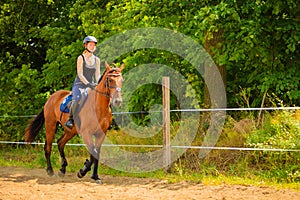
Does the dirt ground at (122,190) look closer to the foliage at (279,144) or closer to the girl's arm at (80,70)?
the foliage at (279,144)

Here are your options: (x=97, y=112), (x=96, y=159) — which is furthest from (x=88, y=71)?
(x=96, y=159)

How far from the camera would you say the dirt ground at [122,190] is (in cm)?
803

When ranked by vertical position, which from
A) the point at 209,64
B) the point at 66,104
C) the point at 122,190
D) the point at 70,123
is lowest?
the point at 122,190

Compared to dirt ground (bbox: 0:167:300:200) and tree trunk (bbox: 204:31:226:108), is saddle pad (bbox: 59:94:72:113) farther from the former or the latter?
tree trunk (bbox: 204:31:226:108)

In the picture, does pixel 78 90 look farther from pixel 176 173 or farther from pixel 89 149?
pixel 176 173

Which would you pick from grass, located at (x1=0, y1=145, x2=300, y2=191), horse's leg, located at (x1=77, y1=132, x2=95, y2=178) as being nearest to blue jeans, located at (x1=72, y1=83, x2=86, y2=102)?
horse's leg, located at (x1=77, y1=132, x2=95, y2=178)

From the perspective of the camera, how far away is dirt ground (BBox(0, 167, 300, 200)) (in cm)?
803

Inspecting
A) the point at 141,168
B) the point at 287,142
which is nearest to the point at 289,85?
the point at 287,142

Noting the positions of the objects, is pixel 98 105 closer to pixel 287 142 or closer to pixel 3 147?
pixel 287 142

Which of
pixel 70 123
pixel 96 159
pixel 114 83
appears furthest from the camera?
pixel 70 123

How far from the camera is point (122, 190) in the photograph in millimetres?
8922

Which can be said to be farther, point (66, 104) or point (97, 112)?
point (66, 104)

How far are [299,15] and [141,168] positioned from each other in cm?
509

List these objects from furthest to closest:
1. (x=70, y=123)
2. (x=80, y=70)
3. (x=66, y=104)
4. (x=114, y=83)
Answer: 1. (x=66, y=104)
2. (x=70, y=123)
3. (x=80, y=70)
4. (x=114, y=83)
